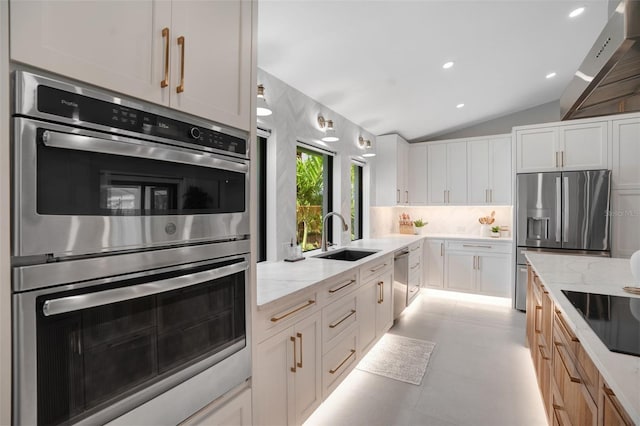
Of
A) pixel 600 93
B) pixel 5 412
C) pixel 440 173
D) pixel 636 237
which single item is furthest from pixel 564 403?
pixel 440 173

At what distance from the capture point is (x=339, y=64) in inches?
105

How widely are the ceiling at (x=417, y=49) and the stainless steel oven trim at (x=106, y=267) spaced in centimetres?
153

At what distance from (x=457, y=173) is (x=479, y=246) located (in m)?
1.21

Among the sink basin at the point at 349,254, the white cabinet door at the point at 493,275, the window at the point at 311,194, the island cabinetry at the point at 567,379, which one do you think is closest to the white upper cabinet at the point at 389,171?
the window at the point at 311,194

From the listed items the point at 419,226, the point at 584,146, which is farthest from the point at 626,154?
the point at 419,226

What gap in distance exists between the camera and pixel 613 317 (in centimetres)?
132

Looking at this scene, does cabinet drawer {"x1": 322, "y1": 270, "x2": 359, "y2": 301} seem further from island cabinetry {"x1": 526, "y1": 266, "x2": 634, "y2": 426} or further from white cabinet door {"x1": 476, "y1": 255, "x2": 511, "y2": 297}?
white cabinet door {"x1": 476, "y1": 255, "x2": 511, "y2": 297}

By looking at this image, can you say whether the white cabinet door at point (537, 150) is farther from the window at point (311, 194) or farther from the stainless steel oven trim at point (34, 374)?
the stainless steel oven trim at point (34, 374)

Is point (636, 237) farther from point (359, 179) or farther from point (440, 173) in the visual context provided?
point (359, 179)

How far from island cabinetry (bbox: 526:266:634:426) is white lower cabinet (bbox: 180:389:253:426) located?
1254 mm

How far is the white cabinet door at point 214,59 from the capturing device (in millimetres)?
1071

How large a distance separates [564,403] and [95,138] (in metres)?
2.18

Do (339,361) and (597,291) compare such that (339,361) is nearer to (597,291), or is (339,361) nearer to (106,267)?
(597,291)

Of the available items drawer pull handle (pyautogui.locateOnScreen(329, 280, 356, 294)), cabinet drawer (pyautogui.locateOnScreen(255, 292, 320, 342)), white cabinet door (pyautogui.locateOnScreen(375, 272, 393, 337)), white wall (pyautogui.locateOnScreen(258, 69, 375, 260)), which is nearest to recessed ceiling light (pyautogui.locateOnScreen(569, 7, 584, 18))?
white wall (pyautogui.locateOnScreen(258, 69, 375, 260))
